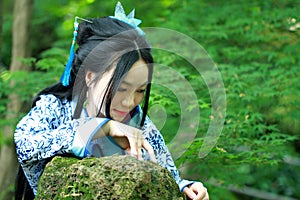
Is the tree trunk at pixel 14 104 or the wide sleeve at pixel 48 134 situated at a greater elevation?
the wide sleeve at pixel 48 134

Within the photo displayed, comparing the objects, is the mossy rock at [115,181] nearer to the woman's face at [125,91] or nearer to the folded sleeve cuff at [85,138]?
the folded sleeve cuff at [85,138]

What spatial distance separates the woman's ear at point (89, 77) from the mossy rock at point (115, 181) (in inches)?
17.1

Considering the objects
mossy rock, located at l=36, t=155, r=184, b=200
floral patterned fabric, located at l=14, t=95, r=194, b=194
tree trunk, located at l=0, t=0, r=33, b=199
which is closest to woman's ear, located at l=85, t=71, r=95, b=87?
floral patterned fabric, located at l=14, t=95, r=194, b=194

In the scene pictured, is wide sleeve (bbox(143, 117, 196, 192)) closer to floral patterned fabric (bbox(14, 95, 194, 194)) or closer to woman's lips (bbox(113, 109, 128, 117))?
floral patterned fabric (bbox(14, 95, 194, 194))

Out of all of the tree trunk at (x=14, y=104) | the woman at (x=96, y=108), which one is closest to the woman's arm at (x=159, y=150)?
the woman at (x=96, y=108)

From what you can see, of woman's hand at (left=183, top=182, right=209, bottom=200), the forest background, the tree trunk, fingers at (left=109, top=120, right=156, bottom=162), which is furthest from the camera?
the tree trunk

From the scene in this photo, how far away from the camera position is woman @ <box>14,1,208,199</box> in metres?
1.66

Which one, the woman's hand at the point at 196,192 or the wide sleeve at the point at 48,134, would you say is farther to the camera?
the woman's hand at the point at 196,192

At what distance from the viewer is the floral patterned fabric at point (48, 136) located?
1691 millimetres

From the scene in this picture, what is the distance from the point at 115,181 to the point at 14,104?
9.09 ft

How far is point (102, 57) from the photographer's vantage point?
1.88 m

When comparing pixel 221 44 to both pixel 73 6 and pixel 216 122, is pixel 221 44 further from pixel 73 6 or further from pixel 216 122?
pixel 73 6

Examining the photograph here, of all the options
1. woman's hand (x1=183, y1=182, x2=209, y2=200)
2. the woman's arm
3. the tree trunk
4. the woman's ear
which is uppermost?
the woman's ear

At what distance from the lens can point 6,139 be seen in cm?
393
